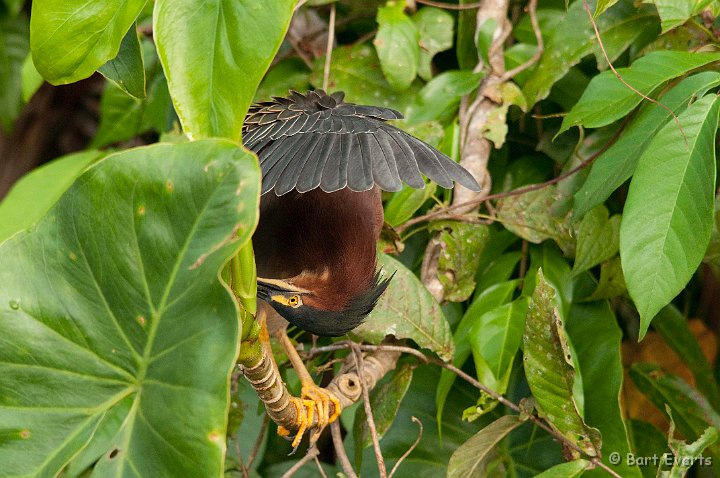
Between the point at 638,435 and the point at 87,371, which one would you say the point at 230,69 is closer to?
the point at 87,371

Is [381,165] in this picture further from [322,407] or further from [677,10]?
[677,10]

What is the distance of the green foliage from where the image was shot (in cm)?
94

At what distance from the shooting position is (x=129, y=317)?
0.98 metres

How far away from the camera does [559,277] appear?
175cm

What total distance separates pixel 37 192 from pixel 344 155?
103cm

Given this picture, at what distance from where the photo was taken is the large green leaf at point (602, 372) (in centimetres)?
153

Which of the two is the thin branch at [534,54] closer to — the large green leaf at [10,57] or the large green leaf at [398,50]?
the large green leaf at [398,50]

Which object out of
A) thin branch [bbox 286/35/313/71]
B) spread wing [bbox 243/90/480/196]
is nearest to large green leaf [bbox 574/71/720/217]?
spread wing [bbox 243/90/480/196]

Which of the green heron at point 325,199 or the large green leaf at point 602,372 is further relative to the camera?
the large green leaf at point 602,372

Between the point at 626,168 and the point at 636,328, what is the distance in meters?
0.85

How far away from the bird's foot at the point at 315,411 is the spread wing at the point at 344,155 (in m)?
0.43

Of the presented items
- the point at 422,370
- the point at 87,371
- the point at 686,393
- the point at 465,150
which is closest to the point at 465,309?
the point at 422,370

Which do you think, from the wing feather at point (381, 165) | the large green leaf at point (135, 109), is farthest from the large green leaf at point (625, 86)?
the large green leaf at point (135, 109)

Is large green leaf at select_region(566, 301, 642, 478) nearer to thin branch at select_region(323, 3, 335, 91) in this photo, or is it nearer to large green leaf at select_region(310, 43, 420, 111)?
large green leaf at select_region(310, 43, 420, 111)
